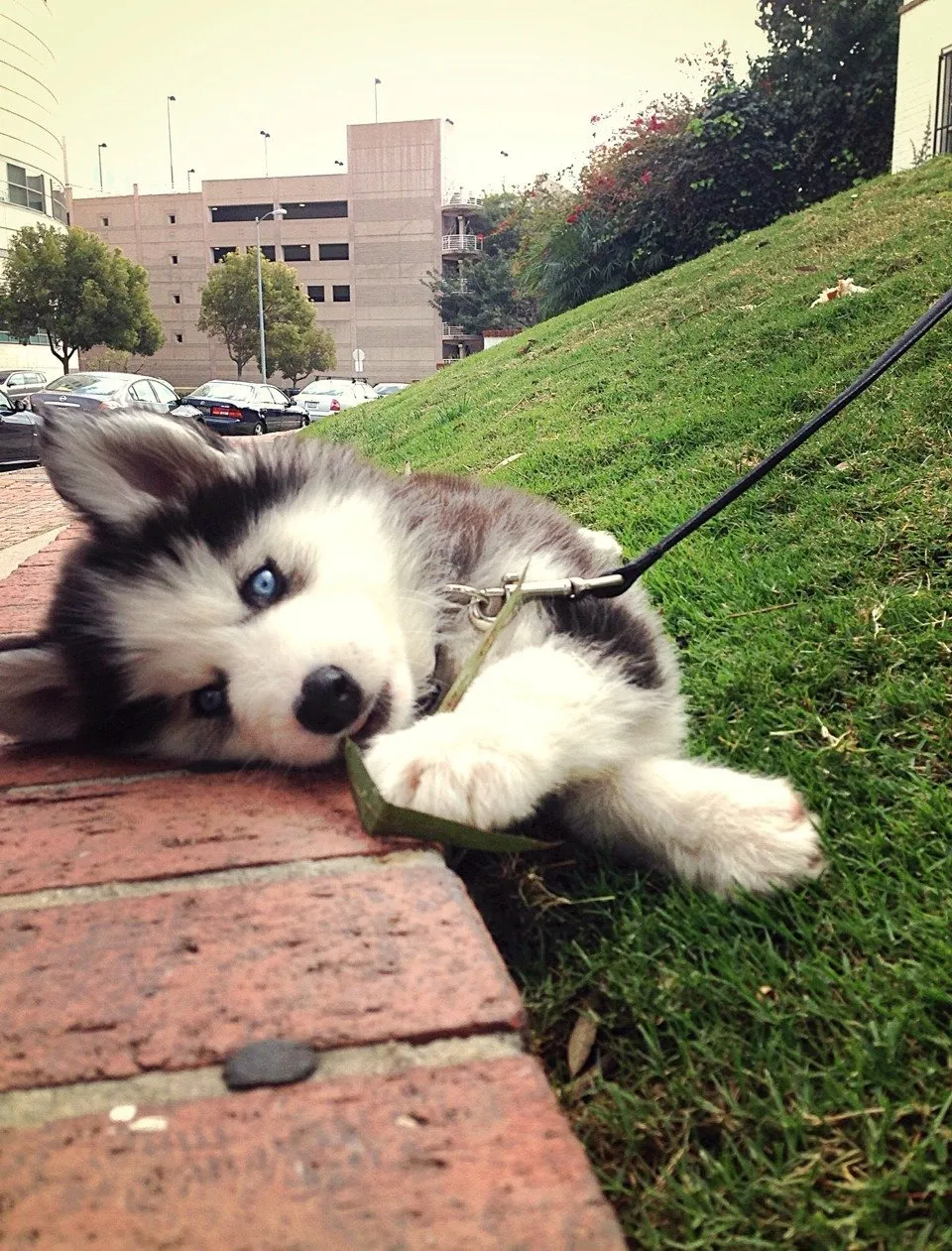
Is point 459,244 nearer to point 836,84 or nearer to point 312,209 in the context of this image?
point 312,209

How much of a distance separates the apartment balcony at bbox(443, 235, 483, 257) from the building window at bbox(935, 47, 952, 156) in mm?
48412

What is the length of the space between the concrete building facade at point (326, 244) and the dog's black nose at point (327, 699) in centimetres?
6287

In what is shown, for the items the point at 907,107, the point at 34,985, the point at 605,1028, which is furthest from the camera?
the point at 907,107

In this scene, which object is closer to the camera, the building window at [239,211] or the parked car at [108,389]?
the parked car at [108,389]

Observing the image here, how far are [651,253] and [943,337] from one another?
12.1m

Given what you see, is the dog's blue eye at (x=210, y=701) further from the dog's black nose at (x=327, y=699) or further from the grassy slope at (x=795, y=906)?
the grassy slope at (x=795, y=906)

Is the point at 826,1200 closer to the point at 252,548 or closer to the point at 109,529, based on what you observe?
the point at 252,548

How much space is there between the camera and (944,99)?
555 inches

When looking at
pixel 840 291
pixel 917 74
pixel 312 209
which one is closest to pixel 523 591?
pixel 840 291

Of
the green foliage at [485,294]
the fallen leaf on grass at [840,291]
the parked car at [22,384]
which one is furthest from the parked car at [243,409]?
the green foliage at [485,294]

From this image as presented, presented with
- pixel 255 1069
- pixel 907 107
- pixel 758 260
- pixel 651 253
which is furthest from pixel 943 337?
pixel 907 107

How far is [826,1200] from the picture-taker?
98cm

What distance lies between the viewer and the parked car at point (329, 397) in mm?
30547

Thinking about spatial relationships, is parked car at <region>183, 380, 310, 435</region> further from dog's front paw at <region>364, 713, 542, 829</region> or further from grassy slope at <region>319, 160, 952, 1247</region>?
dog's front paw at <region>364, 713, 542, 829</region>
